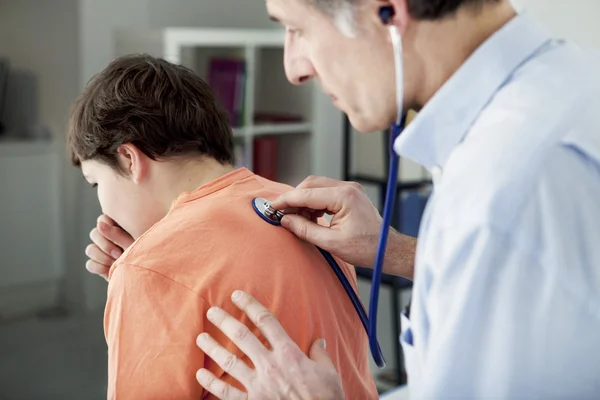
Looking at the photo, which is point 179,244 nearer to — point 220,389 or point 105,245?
point 220,389

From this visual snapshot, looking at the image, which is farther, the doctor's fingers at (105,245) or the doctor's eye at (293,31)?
the doctor's fingers at (105,245)

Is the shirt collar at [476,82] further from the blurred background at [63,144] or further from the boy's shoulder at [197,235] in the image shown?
the blurred background at [63,144]

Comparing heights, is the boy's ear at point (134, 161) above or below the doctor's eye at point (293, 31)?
below

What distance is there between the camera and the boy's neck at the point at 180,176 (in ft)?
4.45

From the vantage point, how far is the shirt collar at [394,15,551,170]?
0.82 m

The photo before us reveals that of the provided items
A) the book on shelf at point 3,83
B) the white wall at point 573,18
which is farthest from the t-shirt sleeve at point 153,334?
the book on shelf at point 3,83

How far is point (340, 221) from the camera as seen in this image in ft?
4.15

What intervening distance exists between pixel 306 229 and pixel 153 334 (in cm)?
28

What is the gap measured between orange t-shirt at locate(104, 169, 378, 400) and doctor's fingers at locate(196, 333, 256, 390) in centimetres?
3

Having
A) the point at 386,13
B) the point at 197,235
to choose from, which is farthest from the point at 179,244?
the point at 386,13

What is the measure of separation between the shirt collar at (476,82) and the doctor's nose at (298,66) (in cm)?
15

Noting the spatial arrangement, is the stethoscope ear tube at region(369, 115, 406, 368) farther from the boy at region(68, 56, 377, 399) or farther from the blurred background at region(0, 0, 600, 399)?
the blurred background at region(0, 0, 600, 399)

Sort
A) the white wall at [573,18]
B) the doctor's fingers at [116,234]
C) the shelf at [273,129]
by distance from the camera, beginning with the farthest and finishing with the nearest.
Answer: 1. the shelf at [273,129]
2. the white wall at [573,18]
3. the doctor's fingers at [116,234]

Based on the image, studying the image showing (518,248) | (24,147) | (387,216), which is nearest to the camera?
(518,248)
